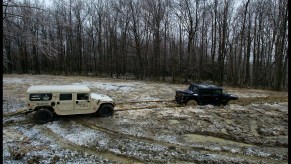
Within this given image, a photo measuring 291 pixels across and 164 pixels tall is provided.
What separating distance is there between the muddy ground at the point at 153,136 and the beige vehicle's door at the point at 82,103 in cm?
53


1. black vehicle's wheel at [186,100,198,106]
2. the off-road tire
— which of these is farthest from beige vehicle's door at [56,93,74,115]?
black vehicle's wheel at [186,100,198,106]

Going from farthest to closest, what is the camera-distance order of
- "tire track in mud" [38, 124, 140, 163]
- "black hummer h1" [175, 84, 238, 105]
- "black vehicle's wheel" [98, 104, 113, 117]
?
"black hummer h1" [175, 84, 238, 105]
"black vehicle's wheel" [98, 104, 113, 117]
"tire track in mud" [38, 124, 140, 163]

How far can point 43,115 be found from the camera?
11.6m

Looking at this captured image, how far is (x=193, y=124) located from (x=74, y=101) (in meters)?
6.23

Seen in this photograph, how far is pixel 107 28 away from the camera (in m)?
45.1

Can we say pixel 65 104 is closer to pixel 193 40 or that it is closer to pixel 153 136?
pixel 153 136

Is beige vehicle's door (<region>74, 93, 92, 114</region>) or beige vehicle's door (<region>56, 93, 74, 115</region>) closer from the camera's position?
beige vehicle's door (<region>56, 93, 74, 115</region>)

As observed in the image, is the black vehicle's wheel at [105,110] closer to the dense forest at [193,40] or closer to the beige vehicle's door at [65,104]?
the beige vehicle's door at [65,104]

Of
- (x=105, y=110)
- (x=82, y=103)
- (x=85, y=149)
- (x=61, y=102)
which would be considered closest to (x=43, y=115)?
(x=61, y=102)

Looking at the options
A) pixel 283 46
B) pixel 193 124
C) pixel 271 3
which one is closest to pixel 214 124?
pixel 193 124

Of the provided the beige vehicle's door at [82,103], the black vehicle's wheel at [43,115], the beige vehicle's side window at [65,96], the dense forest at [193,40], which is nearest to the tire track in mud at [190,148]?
the beige vehicle's door at [82,103]

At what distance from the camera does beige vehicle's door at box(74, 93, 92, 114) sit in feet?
40.3

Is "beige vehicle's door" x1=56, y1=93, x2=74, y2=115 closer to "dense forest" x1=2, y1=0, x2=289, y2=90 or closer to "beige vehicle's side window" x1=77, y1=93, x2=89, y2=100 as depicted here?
"beige vehicle's side window" x1=77, y1=93, x2=89, y2=100

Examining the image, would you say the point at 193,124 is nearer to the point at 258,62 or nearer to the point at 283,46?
the point at 283,46
